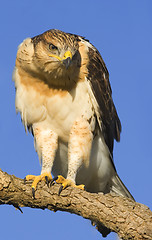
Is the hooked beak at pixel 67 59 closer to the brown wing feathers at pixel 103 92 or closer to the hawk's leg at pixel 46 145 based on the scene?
the brown wing feathers at pixel 103 92

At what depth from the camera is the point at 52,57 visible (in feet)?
25.1

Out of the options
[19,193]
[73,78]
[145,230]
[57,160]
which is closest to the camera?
[145,230]

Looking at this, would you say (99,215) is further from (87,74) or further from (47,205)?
(87,74)

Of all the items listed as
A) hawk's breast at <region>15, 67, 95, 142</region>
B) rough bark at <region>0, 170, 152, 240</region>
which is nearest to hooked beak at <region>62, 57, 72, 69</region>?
hawk's breast at <region>15, 67, 95, 142</region>

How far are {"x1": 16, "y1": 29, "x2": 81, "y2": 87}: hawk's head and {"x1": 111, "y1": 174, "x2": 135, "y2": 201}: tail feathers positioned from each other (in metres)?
2.30

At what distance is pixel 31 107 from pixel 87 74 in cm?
123

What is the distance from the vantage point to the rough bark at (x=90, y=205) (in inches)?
258

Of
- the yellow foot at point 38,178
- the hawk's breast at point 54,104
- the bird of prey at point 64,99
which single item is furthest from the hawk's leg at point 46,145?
the yellow foot at point 38,178

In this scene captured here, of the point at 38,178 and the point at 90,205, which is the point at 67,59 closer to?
the point at 38,178

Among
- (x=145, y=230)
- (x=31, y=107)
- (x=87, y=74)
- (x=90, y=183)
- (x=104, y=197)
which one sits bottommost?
(x=145, y=230)

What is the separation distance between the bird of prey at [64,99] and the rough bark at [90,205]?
56cm

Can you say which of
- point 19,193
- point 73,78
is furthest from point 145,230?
point 73,78

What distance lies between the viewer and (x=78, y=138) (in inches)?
320

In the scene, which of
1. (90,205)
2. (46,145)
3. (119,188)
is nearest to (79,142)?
(46,145)
